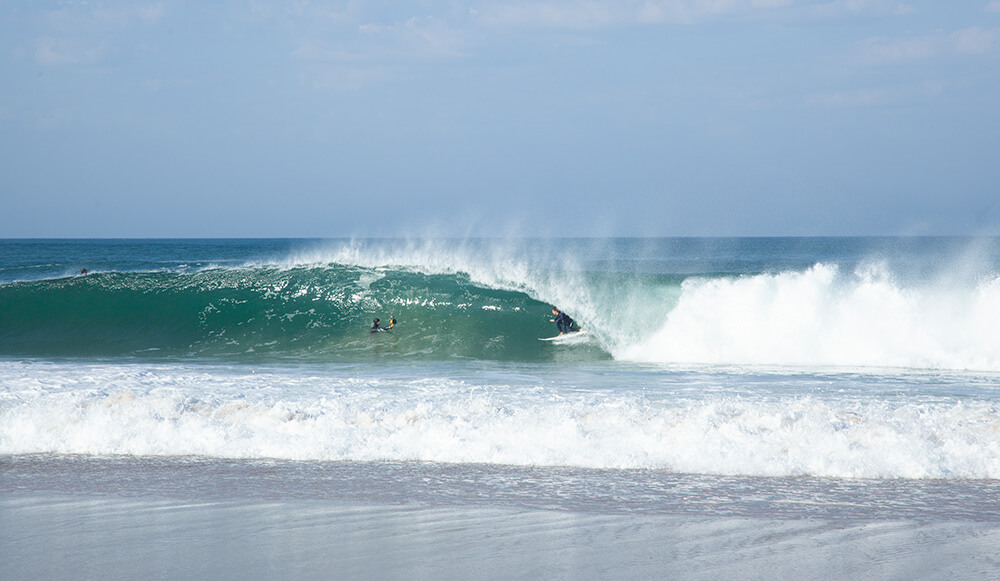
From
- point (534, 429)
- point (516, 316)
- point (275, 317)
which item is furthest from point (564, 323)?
point (534, 429)

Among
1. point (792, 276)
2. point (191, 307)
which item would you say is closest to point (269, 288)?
point (191, 307)

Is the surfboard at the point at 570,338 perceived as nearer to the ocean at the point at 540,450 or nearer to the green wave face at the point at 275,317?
the ocean at the point at 540,450

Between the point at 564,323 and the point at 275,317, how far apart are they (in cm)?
598

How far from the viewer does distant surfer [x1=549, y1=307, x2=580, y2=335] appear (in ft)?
49.1

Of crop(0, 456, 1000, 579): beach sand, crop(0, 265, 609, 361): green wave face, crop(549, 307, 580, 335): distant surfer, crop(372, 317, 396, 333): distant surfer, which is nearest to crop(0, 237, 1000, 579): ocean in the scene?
crop(0, 456, 1000, 579): beach sand

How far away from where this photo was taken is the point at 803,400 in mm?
7852

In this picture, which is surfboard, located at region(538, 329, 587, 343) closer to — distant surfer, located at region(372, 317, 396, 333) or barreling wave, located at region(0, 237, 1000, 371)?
barreling wave, located at region(0, 237, 1000, 371)

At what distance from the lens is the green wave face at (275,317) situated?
45.4 feet

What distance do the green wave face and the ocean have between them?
0.21m

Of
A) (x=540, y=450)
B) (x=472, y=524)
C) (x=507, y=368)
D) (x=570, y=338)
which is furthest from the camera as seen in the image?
(x=570, y=338)

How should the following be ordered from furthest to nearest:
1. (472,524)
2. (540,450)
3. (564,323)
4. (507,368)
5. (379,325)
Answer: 1. (379,325)
2. (564,323)
3. (507,368)
4. (540,450)
5. (472,524)

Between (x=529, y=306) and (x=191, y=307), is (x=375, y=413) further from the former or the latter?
(x=191, y=307)

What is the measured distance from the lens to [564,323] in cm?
1508

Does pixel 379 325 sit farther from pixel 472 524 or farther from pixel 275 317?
pixel 472 524
